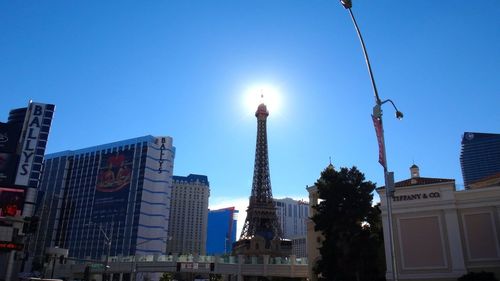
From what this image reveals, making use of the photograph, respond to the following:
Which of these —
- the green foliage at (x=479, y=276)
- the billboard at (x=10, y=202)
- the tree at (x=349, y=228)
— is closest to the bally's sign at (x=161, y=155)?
the billboard at (x=10, y=202)

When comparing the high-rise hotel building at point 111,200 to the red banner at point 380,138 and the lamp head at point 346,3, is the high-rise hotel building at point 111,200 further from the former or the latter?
the lamp head at point 346,3

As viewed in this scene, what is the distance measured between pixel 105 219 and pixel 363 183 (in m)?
111

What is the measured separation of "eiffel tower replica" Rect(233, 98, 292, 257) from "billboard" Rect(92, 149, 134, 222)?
41.2 meters

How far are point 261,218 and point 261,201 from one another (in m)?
4.57

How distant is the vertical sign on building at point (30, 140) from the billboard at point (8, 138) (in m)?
3.44

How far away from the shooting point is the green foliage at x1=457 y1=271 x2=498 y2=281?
31.0 m

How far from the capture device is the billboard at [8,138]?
6206cm

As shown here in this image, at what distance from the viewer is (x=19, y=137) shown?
64.2m

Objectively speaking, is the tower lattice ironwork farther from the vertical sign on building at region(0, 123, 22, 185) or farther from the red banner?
the red banner

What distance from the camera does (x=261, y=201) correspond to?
4535 inches

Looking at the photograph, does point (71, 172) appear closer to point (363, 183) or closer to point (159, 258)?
point (159, 258)

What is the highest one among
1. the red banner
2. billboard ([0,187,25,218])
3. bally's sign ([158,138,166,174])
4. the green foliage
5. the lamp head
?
bally's sign ([158,138,166,174])

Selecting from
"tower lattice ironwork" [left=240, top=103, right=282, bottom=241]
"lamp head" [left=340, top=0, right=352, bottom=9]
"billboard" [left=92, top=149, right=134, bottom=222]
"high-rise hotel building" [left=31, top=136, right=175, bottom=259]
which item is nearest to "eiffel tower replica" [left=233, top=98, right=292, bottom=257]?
"tower lattice ironwork" [left=240, top=103, right=282, bottom=241]

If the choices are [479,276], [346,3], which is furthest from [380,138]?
[479,276]
